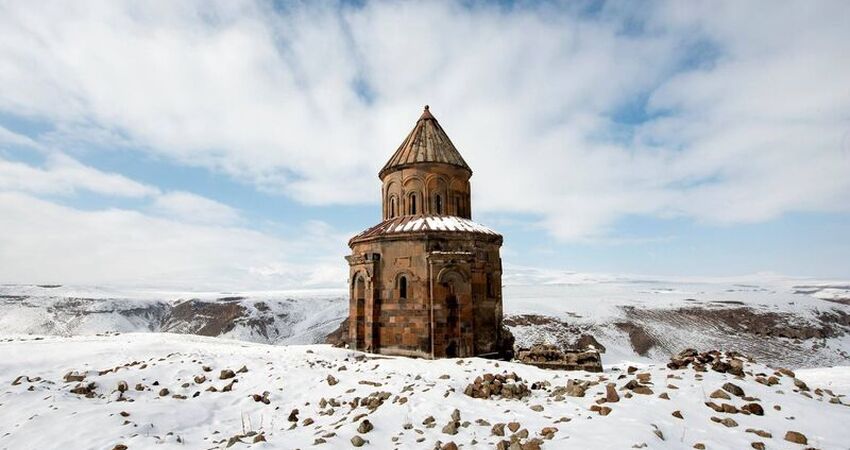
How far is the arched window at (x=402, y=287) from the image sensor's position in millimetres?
15531

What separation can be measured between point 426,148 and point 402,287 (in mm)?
5633

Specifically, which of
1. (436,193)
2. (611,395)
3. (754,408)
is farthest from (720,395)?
(436,193)

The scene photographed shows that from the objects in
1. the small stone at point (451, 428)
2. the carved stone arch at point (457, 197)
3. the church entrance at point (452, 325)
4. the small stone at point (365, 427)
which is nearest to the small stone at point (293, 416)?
the small stone at point (365, 427)

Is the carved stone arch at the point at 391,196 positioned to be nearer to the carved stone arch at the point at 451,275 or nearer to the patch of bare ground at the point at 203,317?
the carved stone arch at the point at 451,275

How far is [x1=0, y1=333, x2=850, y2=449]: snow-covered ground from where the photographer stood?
22.9 ft

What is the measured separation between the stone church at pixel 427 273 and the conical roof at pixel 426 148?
5 cm

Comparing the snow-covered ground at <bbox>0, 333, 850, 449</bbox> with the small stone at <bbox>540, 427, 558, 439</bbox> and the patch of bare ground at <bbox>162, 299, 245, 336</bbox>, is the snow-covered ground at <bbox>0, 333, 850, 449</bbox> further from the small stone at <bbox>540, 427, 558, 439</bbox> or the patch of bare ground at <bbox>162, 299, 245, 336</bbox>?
the patch of bare ground at <bbox>162, 299, 245, 336</bbox>

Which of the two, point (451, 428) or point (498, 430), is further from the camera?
point (451, 428)

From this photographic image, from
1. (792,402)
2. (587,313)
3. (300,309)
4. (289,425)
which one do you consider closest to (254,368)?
(289,425)

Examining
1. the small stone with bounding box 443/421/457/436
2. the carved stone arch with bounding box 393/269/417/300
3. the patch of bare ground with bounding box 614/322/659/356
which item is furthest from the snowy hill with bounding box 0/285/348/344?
the small stone with bounding box 443/421/457/436

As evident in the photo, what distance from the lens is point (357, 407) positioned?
9.30 m

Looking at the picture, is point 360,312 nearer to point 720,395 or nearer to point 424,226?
point 424,226

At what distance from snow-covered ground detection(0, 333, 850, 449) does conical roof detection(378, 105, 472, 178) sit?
764 cm

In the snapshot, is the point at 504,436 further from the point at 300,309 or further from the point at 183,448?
the point at 300,309
